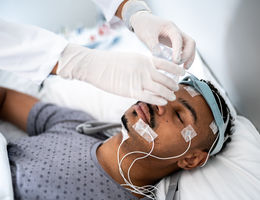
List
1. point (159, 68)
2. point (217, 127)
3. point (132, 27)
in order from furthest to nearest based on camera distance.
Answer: point (132, 27) → point (217, 127) → point (159, 68)

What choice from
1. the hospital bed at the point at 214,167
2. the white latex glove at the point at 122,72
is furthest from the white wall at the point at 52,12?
the white latex glove at the point at 122,72

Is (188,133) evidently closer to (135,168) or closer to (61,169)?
(135,168)

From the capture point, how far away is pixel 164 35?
1149 mm

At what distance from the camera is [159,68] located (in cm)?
93

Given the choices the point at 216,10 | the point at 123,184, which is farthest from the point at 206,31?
the point at 123,184

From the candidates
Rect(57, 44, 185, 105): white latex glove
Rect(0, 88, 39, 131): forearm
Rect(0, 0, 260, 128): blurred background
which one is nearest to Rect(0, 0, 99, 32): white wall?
Rect(0, 0, 260, 128): blurred background

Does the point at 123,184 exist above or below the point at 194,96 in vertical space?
below

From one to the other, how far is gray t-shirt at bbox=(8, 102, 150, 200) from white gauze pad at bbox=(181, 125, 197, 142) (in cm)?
40

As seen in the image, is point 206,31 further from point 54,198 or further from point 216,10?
point 54,198

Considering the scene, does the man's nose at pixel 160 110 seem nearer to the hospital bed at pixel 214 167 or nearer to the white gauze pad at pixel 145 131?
the white gauze pad at pixel 145 131

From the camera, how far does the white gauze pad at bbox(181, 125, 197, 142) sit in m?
1.11

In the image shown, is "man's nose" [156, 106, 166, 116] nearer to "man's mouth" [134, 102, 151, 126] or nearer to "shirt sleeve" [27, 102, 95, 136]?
"man's mouth" [134, 102, 151, 126]

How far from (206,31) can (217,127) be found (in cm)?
65

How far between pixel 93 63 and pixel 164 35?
1.28 ft
